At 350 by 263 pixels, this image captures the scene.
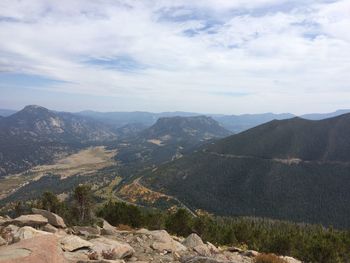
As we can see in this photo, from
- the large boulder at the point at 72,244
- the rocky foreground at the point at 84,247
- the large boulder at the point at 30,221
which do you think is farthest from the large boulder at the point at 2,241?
the large boulder at the point at 30,221

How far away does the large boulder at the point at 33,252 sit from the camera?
17641 millimetres

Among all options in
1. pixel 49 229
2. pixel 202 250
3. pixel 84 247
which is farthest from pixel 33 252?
pixel 202 250

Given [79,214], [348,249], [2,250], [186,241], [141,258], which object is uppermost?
[2,250]

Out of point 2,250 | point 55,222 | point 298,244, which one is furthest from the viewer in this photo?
point 298,244

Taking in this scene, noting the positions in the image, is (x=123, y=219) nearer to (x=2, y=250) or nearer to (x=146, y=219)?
(x=146, y=219)

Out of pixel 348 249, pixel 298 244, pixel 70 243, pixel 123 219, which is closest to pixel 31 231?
pixel 70 243

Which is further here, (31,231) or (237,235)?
(237,235)

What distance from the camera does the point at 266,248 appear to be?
74438mm

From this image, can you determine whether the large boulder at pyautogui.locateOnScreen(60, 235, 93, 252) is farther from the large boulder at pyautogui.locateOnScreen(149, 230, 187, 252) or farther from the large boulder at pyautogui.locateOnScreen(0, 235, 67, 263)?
the large boulder at pyautogui.locateOnScreen(149, 230, 187, 252)

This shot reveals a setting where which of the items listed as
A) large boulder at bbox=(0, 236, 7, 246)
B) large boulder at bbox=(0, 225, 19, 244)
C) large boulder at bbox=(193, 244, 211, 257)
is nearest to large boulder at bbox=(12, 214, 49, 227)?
large boulder at bbox=(0, 225, 19, 244)

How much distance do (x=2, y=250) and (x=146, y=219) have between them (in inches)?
2574

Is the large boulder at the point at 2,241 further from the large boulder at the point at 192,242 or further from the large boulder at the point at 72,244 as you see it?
the large boulder at the point at 192,242

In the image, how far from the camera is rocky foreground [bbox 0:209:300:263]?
19016 millimetres

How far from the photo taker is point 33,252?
60.5 ft
